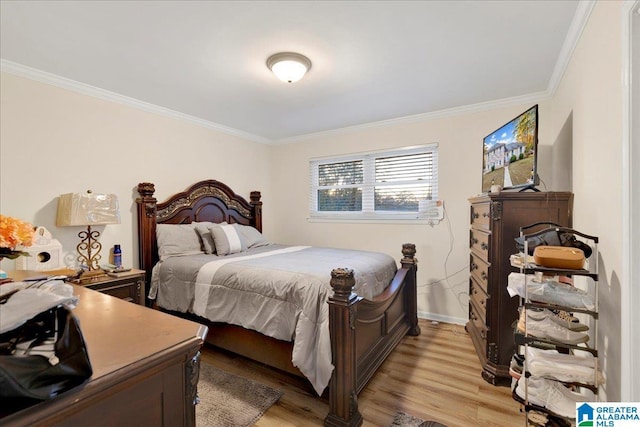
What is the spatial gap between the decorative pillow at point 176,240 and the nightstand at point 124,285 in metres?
0.36

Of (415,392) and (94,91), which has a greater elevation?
(94,91)

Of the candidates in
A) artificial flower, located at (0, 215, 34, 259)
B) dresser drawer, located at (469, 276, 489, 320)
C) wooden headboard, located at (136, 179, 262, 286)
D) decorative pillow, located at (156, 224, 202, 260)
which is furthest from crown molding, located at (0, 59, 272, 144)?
dresser drawer, located at (469, 276, 489, 320)

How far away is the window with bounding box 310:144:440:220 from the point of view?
11.6 feet

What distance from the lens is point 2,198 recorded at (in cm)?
223

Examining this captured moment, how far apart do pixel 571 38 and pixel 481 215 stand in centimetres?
134

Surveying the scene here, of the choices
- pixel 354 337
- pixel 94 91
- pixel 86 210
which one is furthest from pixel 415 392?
pixel 94 91

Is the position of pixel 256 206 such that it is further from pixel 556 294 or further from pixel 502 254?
pixel 556 294

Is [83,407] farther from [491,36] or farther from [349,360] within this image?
[491,36]

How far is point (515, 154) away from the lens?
232 centimetres

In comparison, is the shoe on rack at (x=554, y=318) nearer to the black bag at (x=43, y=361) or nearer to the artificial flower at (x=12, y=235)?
the black bag at (x=43, y=361)

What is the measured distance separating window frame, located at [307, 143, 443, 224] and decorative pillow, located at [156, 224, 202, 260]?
173 cm

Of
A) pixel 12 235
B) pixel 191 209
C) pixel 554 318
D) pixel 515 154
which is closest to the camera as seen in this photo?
pixel 12 235

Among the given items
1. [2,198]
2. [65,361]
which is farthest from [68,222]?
[65,361]

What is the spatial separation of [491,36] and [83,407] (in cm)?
263
